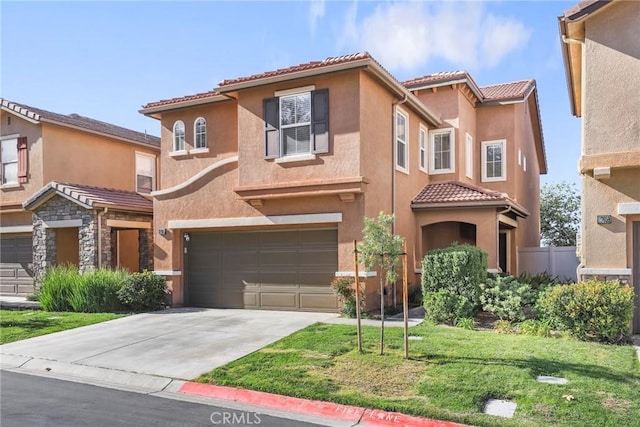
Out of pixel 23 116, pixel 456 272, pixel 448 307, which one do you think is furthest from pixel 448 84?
pixel 23 116

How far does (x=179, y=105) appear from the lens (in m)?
16.7

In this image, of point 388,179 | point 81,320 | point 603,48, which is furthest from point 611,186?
point 81,320

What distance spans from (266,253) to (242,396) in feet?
24.6

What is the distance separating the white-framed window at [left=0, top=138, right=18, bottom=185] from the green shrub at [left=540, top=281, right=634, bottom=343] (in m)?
20.0

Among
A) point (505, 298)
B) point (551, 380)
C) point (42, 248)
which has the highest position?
point (42, 248)

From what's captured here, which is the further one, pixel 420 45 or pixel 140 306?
pixel 140 306

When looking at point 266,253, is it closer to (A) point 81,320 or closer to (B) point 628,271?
(A) point 81,320

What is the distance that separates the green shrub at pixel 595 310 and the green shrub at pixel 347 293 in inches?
175

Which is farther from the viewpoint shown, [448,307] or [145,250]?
[145,250]

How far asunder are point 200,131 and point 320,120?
16.8 feet

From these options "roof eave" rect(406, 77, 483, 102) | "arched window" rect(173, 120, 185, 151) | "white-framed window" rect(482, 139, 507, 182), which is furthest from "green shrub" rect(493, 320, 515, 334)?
"arched window" rect(173, 120, 185, 151)

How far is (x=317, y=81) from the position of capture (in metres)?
13.6

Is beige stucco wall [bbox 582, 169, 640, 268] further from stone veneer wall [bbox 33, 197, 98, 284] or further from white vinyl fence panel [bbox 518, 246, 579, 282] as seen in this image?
stone veneer wall [bbox 33, 197, 98, 284]

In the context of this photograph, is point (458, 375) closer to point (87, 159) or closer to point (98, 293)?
point (98, 293)
